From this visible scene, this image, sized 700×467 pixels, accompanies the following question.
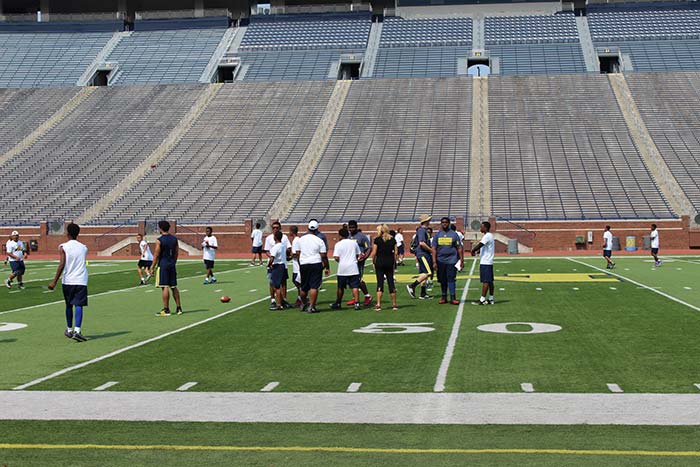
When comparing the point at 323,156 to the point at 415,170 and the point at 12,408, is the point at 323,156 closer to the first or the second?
the point at 415,170

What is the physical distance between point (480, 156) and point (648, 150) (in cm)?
1018

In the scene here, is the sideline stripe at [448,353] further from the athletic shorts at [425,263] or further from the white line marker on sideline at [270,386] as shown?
the white line marker on sideline at [270,386]

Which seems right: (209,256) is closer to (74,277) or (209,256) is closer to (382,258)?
(382,258)

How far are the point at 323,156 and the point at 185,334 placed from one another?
1729 inches

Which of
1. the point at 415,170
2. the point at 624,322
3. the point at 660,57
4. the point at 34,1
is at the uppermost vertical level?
the point at 34,1

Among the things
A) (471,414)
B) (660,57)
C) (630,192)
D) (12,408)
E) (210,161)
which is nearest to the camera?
(471,414)

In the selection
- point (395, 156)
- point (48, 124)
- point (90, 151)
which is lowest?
point (395, 156)

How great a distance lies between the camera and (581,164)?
2165 inches

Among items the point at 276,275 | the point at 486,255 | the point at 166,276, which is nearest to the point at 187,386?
the point at 166,276

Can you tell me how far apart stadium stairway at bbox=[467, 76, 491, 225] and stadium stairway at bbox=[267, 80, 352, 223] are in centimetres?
948

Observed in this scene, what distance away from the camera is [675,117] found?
60.5 metres

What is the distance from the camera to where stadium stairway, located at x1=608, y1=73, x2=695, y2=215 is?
165 feet

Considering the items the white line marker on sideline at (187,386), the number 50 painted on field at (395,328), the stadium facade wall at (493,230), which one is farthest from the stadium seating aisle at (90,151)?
the white line marker on sideline at (187,386)

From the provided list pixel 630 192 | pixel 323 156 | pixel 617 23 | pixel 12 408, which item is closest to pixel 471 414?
pixel 12 408
